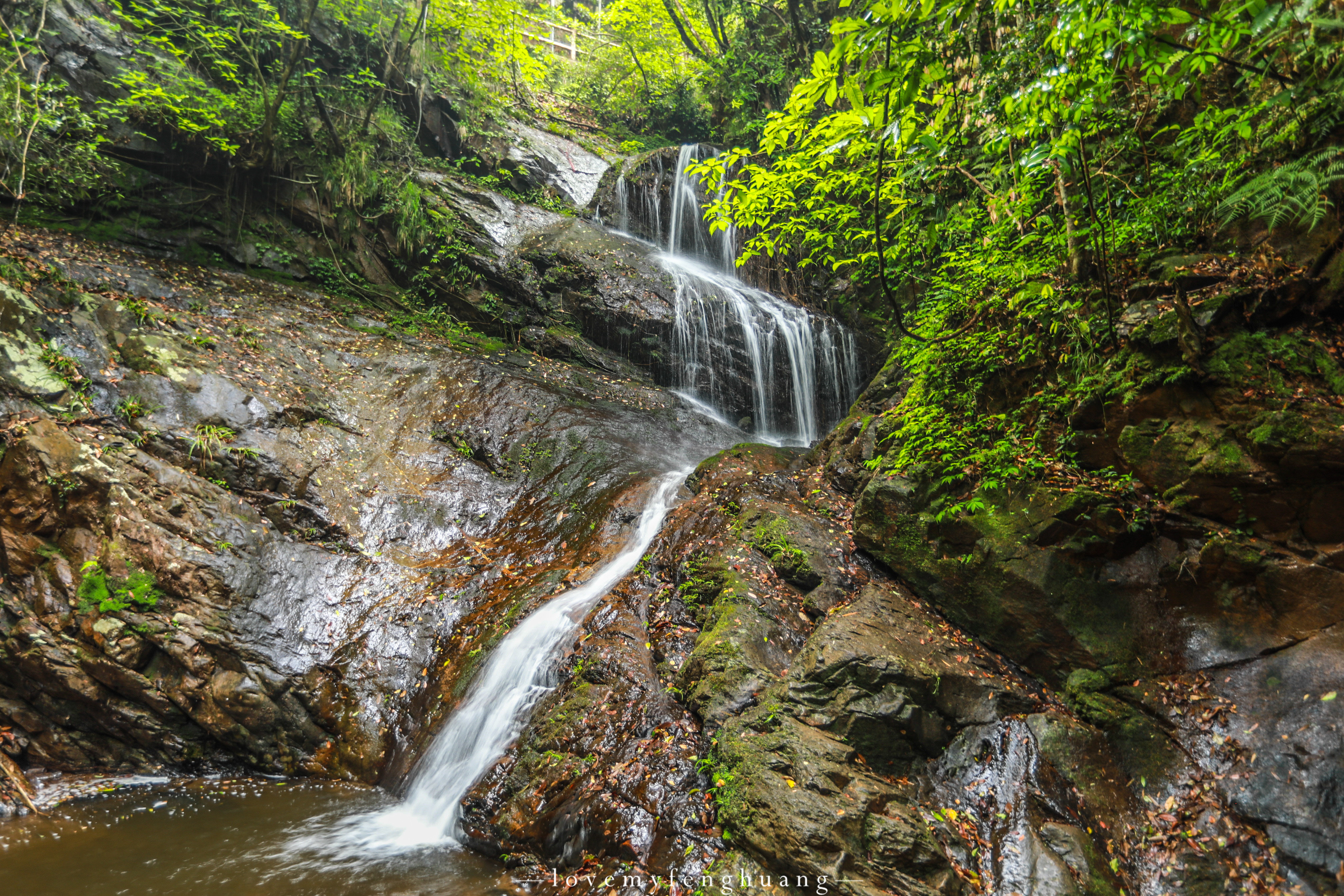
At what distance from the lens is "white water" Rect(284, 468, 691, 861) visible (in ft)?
13.3

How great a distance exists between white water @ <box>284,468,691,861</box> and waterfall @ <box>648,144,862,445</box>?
19.2ft

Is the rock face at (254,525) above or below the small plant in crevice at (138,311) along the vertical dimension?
below

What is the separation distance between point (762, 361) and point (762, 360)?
1 cm

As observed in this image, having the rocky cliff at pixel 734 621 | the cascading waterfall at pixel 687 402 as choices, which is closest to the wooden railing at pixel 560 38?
the cascading waterfall at pixel 687 402

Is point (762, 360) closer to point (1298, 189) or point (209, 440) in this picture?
point (1298, 189)

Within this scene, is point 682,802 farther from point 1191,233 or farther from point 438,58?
point 438,58

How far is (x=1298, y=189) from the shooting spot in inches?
125

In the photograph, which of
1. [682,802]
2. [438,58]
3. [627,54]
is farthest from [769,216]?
[627,54]

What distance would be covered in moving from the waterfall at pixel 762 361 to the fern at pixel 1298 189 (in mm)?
7882

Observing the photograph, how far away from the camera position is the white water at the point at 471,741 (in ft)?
13.3

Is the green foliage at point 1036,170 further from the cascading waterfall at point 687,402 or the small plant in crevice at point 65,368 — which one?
the small plant in crevice at point 65,368

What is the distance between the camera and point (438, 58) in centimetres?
1202

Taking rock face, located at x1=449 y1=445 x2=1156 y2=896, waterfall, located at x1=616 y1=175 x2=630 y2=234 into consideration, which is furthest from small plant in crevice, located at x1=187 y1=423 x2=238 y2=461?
waterfall, located at x1=616 y1=175 x2=630 y2=234

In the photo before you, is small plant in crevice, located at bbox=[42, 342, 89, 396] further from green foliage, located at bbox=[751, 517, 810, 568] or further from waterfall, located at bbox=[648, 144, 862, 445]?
waterfall, located at bbox=[648, 144, 862, 445]
